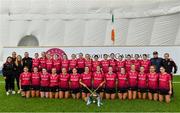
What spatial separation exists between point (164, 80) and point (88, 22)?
11.8 meters

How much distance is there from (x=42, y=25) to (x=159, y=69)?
41.1 ft

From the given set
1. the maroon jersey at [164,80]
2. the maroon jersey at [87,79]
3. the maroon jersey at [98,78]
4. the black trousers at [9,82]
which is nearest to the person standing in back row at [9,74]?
the black trousers at [9,82]

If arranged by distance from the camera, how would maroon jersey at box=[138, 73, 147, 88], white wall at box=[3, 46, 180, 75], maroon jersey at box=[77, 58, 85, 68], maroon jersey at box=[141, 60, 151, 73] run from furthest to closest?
white wall at box=[3, 46, 180, 75]
maroon jersey at box=[77, 58, 85, 68]
maroon jersey at box=[141, 60, 151, 73]
maroon jersey at box=[138, 73, 147, 88]

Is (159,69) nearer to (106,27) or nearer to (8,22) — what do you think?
(106,27)

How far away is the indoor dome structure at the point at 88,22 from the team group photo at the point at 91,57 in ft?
0.17

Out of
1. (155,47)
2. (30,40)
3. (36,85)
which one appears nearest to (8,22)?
(30,40)

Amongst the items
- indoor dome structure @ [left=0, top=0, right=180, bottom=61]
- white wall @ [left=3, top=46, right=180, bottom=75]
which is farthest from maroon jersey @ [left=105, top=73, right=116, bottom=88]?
indoor dome structure @ [left=0, top=0, right=180, bottom=61]

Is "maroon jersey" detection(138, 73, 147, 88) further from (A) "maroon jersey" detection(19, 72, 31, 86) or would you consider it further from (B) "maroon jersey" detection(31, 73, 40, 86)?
(A) "maroon jersey" detection(19, 72, 31, 86)

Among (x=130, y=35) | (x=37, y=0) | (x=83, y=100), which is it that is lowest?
(x=83, y=100)

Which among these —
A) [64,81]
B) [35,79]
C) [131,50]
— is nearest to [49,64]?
[35,79]

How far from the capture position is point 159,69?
12555mm

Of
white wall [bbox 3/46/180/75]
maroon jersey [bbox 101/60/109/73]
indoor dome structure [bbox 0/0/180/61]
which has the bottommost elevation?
maroon jersey [bbox 101/60/109/73]

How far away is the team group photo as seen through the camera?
11.9m

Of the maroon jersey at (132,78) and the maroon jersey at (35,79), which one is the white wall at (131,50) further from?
the maroon jersey at (35,79)
